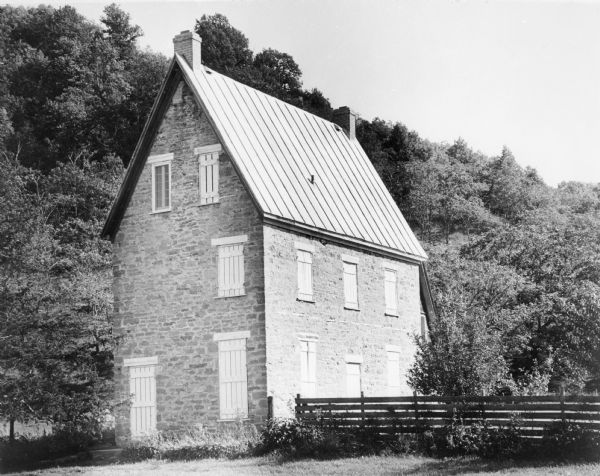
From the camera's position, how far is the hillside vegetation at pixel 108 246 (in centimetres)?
2050

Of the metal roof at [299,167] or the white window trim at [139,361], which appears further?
the white window trim at [139,361]

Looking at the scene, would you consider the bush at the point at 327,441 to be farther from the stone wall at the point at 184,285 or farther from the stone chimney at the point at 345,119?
→ the stone chimney at the point at 345,119

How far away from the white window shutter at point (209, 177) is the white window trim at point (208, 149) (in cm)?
8

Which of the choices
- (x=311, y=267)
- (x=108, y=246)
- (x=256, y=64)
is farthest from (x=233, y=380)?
(x=256, y=64)

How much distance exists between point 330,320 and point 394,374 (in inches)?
171

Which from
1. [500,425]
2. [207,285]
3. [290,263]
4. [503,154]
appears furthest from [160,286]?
[503,154]

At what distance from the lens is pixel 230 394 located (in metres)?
23.5

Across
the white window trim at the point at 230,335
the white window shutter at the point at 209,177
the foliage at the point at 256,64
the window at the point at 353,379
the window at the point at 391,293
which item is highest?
the foliage at the point at 256,64

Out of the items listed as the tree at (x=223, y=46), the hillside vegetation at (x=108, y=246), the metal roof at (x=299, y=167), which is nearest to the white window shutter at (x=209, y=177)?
the metal roof at (x=299, y=167)

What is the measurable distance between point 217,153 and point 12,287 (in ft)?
23.0

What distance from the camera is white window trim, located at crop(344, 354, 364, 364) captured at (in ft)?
88.7

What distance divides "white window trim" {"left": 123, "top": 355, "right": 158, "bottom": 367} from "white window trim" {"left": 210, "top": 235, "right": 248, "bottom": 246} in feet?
12.2

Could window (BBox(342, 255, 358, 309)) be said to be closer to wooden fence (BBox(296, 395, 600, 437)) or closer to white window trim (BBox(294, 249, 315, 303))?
white window trim (BBox(294, 249, 315, 303))

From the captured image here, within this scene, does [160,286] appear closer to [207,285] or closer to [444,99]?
[207,285]
